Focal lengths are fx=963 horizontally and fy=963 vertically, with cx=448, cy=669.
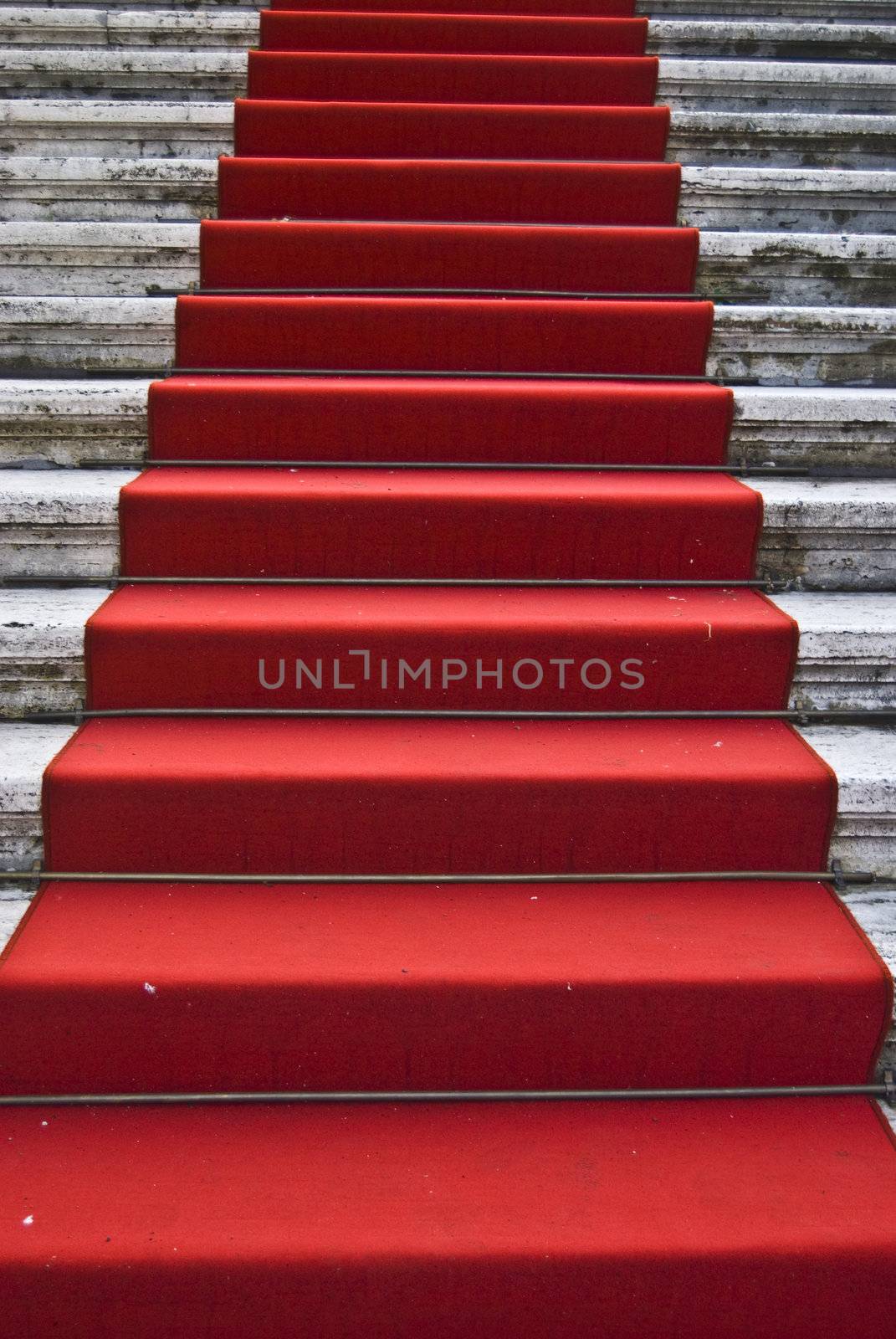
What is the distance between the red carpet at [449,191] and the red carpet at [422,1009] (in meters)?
1.80

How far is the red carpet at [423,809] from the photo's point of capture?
1.40 metres

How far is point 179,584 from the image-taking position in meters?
1.73

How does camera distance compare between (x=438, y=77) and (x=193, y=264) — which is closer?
(x=193, y=264)

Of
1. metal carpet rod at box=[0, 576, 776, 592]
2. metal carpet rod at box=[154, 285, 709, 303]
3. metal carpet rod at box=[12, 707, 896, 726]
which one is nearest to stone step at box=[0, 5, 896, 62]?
metal carpet rod at box=[154, 285, 709, 303]

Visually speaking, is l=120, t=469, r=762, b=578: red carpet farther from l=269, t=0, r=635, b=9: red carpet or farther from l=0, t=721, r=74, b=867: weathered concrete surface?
l=269, t=0, r=635, b=9: red carpet

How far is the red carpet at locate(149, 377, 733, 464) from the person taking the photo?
188cm

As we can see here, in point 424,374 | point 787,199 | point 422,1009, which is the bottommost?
point 422,1009

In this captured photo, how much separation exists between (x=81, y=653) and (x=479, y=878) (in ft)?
2.39

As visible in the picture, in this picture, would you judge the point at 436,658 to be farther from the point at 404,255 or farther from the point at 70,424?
the point at 404,255

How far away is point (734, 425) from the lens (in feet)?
6.36

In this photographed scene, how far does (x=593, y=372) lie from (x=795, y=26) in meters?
1.55

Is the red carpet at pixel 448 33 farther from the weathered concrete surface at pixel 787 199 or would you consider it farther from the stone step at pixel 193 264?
the stone step at pixel 193 264

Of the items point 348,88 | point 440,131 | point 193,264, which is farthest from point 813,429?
point 348,88

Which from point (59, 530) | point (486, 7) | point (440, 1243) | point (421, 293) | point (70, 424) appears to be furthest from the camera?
point (486, 7)
